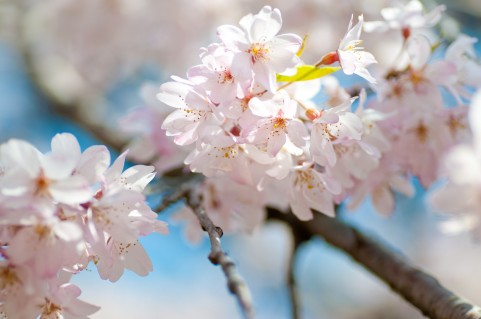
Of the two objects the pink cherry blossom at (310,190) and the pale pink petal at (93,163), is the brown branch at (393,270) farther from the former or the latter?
the pale pink petal at (93,163)

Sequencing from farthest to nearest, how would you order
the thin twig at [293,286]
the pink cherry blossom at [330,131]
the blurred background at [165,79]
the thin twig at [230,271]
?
the blurred background at [165,79] < the thin twig at [293,286] < the pink cherry blossom at [330,131] < the thin twig at [230,271]

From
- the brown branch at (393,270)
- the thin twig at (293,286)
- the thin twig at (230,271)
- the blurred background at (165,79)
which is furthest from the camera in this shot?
the blurred background at (165,79)

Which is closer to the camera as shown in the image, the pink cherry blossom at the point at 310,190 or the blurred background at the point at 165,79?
the pink cherry blossom at the point at 310,190

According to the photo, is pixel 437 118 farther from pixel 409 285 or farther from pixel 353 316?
pixel 353 316

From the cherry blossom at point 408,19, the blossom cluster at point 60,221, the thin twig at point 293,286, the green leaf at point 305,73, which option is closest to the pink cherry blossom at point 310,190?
the green leaf at point 305,73

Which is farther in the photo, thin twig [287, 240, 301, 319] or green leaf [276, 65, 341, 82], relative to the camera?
thin twig [287, 240, 301, 319]

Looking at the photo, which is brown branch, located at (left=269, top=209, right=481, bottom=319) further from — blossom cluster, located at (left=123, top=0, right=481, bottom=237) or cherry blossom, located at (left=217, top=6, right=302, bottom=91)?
cherry blossom, located at (left=217, top=6, right=302, bottom=91)

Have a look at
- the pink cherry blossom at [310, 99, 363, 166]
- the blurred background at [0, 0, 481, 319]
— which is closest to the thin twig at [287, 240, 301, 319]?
the blurred background at [0, 0, 481, 319]
